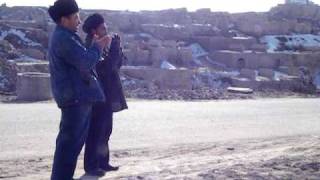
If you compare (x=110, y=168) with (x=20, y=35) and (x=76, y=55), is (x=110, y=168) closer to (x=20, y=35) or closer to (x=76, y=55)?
(x=76, y=55)

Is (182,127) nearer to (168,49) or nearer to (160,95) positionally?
(160,95)

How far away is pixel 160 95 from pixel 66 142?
1102 centimetres

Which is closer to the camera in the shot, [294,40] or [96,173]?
[96,173]

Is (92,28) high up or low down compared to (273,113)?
up

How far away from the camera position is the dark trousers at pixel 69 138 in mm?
5082

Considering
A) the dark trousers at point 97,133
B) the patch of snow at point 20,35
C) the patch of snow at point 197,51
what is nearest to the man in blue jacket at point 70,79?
the dark trousers at point 97,133

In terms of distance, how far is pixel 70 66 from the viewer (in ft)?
16.5

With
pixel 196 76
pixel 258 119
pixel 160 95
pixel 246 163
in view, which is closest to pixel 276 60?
pixel 196 76

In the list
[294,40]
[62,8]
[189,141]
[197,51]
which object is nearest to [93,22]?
[62,8]

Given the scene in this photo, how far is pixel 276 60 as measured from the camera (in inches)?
1208

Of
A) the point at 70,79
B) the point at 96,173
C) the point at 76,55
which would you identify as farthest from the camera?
the point at 96,173

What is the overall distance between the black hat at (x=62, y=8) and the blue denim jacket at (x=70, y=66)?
114 millimetres

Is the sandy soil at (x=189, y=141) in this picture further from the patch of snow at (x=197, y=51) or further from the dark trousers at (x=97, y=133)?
the patch of snow at (x=197, y=51)

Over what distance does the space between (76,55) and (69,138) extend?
29.3 inches
